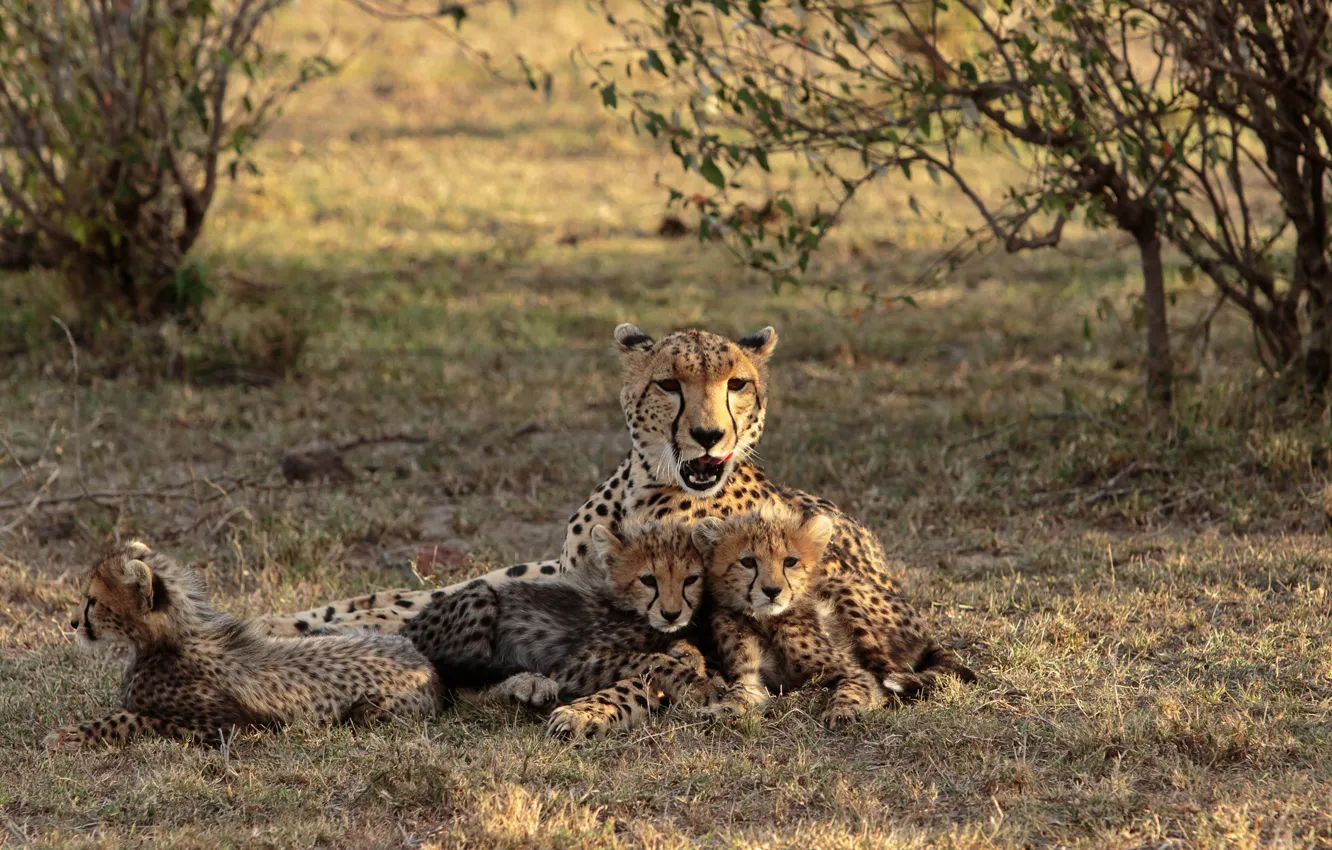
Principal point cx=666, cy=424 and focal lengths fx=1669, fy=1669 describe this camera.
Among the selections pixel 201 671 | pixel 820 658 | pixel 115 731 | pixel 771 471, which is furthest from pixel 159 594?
pixel 771 471

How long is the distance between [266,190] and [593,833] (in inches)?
417

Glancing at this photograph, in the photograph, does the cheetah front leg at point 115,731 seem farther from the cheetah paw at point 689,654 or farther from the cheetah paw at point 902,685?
the cheetah paw at point 902,685

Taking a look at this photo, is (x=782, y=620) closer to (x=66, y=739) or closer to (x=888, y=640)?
(x=888, y=640)

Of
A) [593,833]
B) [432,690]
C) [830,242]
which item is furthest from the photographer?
[830,242]

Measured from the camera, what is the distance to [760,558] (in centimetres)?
409

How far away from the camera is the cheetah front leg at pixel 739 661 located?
3969mm

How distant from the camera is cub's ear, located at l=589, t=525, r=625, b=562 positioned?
4207 millimetres

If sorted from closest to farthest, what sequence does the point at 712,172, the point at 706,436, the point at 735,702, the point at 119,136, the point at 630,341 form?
the point at 735,702 < the point at 706,436 < the point at 630,341 < the point at 712,172 < the point at 119,136

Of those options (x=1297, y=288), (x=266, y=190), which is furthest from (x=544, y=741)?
(x=266, y=190)

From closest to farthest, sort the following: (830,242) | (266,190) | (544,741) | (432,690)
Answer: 1. (544,741)
2. (432,690)
3. (830,242)
4. (266,190)

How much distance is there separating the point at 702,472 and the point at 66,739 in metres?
1.72

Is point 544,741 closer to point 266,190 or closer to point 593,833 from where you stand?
point 593,833

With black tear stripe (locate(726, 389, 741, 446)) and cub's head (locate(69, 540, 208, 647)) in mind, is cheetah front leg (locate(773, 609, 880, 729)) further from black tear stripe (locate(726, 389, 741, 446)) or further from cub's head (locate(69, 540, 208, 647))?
cub's head (locate(69, 540, 208, 647))

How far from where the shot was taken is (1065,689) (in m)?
4.04
